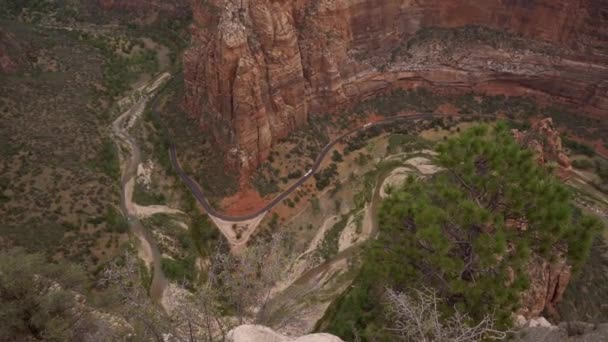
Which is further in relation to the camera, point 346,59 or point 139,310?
point 346,59

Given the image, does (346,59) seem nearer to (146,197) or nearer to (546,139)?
(546,139)

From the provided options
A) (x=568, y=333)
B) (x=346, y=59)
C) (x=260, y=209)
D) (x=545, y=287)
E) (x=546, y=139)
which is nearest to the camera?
(x=568, y=333)

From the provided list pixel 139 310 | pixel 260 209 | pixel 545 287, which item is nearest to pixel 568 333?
pixel 545 287

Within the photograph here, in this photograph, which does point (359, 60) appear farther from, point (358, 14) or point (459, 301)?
point (459, 301)

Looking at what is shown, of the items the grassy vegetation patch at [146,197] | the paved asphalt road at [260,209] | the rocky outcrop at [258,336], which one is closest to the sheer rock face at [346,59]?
the paved asphalt road at [260,209]

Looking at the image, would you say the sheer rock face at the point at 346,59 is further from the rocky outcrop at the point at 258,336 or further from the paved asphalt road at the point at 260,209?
the rocky outcrop at the point at 258,336

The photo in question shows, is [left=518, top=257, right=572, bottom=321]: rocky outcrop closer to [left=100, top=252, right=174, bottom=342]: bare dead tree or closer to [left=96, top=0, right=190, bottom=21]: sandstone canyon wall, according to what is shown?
[left=100, top=252, right=174, bottom=342]: bare dead tree

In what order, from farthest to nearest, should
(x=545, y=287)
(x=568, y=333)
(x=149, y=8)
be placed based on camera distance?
(x=149, y=8)
(x=545, y=287)
(x=568, y=333)

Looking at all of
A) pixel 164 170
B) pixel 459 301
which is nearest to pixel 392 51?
pixel 164 170

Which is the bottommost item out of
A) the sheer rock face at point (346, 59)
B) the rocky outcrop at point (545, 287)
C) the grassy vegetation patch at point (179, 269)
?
the grassy vegetation patch at point (179, 269)
